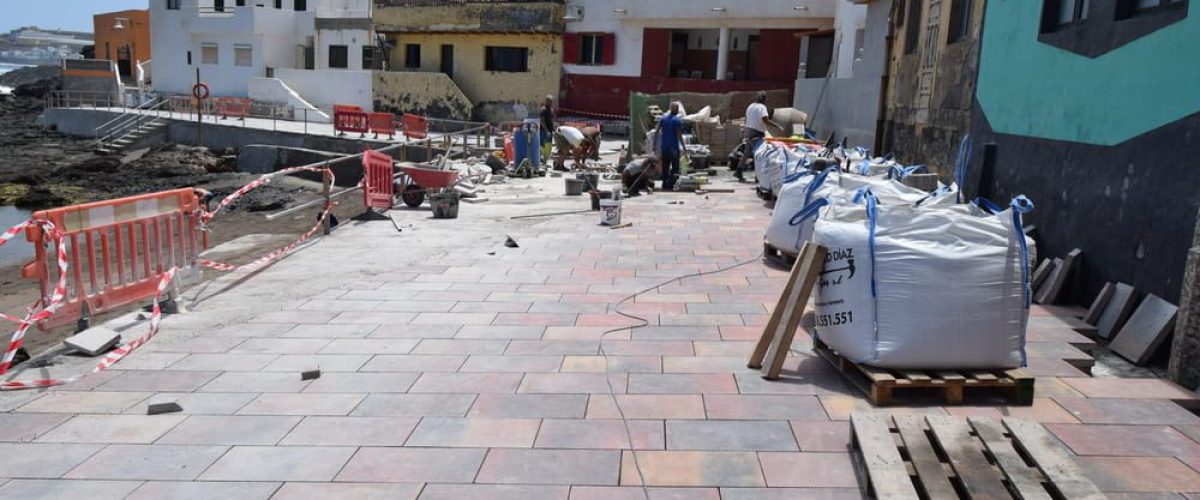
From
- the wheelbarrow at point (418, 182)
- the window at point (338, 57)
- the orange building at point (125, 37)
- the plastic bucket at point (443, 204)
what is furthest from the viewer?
the orange building at point (125, 37)

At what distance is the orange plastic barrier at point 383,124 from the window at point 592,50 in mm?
10497

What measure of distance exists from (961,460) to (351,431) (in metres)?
2.84

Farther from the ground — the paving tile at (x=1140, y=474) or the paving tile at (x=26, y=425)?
the paving tile at (x=1140, y=474)

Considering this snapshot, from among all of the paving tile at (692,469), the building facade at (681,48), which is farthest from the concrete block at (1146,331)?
the building facade at (681,48)

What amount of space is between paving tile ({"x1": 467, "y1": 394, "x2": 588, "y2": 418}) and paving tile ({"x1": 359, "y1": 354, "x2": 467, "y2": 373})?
65 cm

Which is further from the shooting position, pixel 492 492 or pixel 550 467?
pixel 550 467

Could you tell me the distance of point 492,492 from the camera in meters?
3.53

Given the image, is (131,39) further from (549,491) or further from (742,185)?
(549,491)

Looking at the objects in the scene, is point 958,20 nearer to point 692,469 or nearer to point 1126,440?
point 1126,440

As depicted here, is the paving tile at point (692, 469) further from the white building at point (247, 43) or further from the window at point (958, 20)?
the white building at point (247, 43)

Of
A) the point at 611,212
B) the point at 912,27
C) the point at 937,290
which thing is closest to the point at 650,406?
the point at 937,290

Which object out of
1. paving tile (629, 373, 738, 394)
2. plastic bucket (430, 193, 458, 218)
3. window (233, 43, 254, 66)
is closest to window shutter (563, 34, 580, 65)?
window (233, 43, 254, 66)

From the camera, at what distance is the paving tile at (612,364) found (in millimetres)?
5156

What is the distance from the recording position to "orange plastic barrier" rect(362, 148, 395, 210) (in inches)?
459
